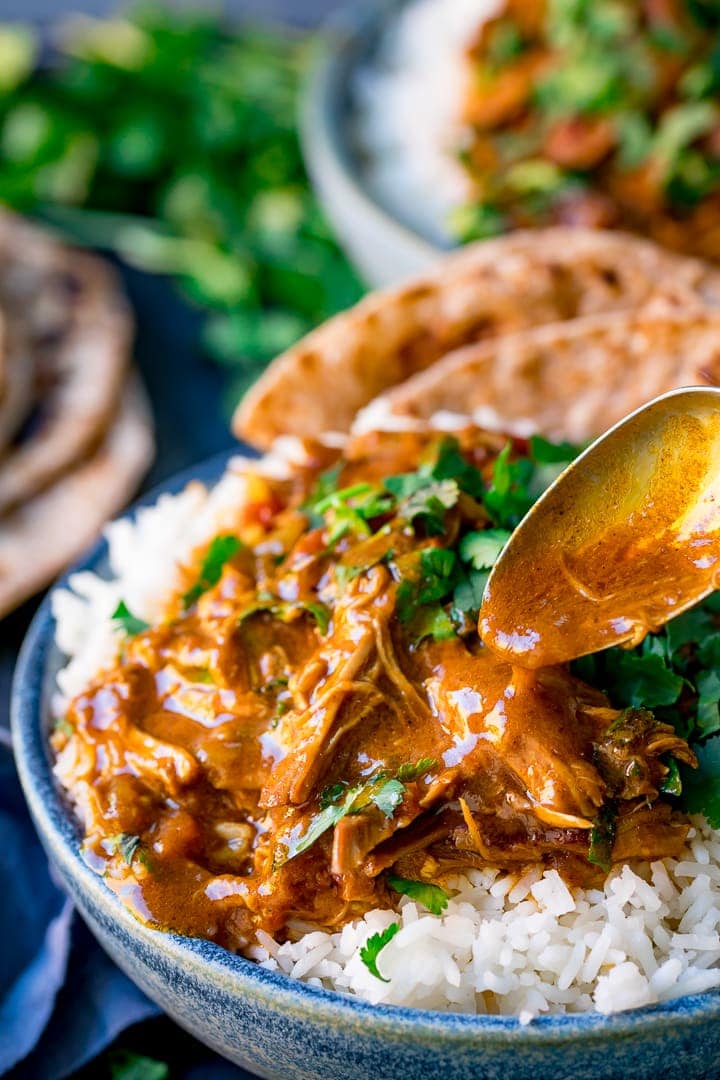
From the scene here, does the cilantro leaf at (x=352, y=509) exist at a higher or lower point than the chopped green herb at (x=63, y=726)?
higher

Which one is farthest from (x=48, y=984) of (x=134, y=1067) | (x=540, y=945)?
(x=540, y=945)

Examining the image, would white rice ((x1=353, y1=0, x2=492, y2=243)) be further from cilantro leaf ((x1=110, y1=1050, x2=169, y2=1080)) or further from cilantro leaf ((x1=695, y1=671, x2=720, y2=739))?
cilantro leaf ((x1=110, y1=1050, x2=169, y2=1080))

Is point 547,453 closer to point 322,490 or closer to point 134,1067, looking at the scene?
point 322,490

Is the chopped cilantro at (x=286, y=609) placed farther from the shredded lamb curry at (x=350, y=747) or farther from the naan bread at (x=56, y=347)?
the naan bread at (x=56, y=347)

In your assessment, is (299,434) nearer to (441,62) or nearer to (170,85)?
(441,62)

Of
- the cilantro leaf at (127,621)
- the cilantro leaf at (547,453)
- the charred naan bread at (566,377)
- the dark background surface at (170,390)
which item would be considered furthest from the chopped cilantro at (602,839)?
the dark background surface at (170,390)

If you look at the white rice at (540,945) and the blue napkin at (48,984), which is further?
the blue napkin at (48,984)

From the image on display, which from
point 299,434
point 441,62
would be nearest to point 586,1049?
point 299,434
